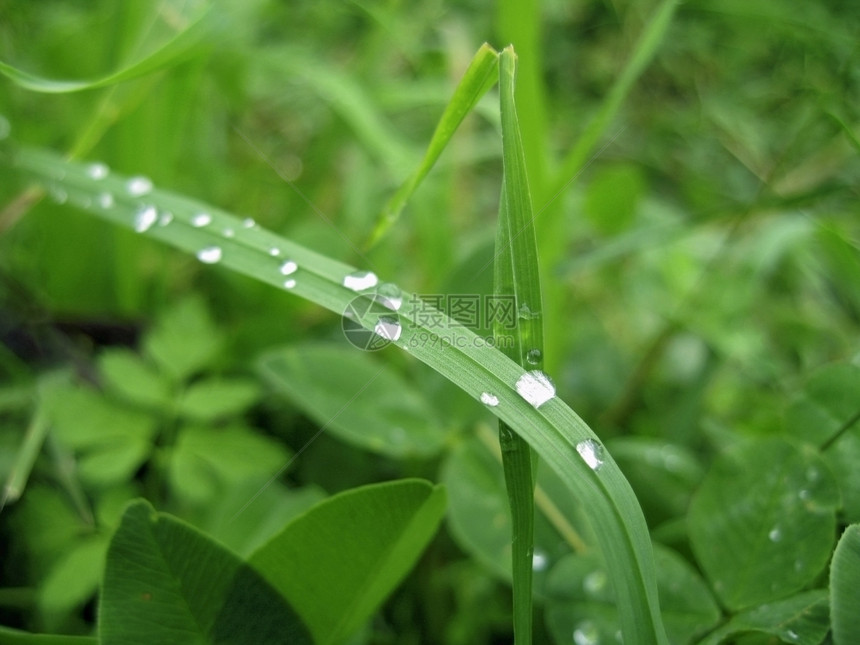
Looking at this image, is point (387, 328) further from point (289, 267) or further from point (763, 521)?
point (763, 521)

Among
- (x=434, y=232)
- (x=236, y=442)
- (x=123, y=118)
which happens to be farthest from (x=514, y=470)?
(x=123, y=118)

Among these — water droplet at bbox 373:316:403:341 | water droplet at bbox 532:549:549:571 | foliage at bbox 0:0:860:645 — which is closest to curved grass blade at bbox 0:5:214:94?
foliage at bbox 0:0:860:645

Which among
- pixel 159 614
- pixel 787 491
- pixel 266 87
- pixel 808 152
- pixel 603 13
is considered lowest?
pixel 159 614

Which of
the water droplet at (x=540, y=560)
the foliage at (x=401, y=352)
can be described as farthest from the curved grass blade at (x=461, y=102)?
the water droplet at (x=540, y=560)

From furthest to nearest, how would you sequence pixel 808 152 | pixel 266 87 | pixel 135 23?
pixel 266 87 → pixel 808 152 → pixel 135 23

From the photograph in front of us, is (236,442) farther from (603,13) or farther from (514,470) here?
(603,13)

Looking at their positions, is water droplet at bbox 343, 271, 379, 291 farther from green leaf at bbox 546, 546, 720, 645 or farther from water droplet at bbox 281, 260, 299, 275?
green leaf at bbox 546, 546, 720, 645
